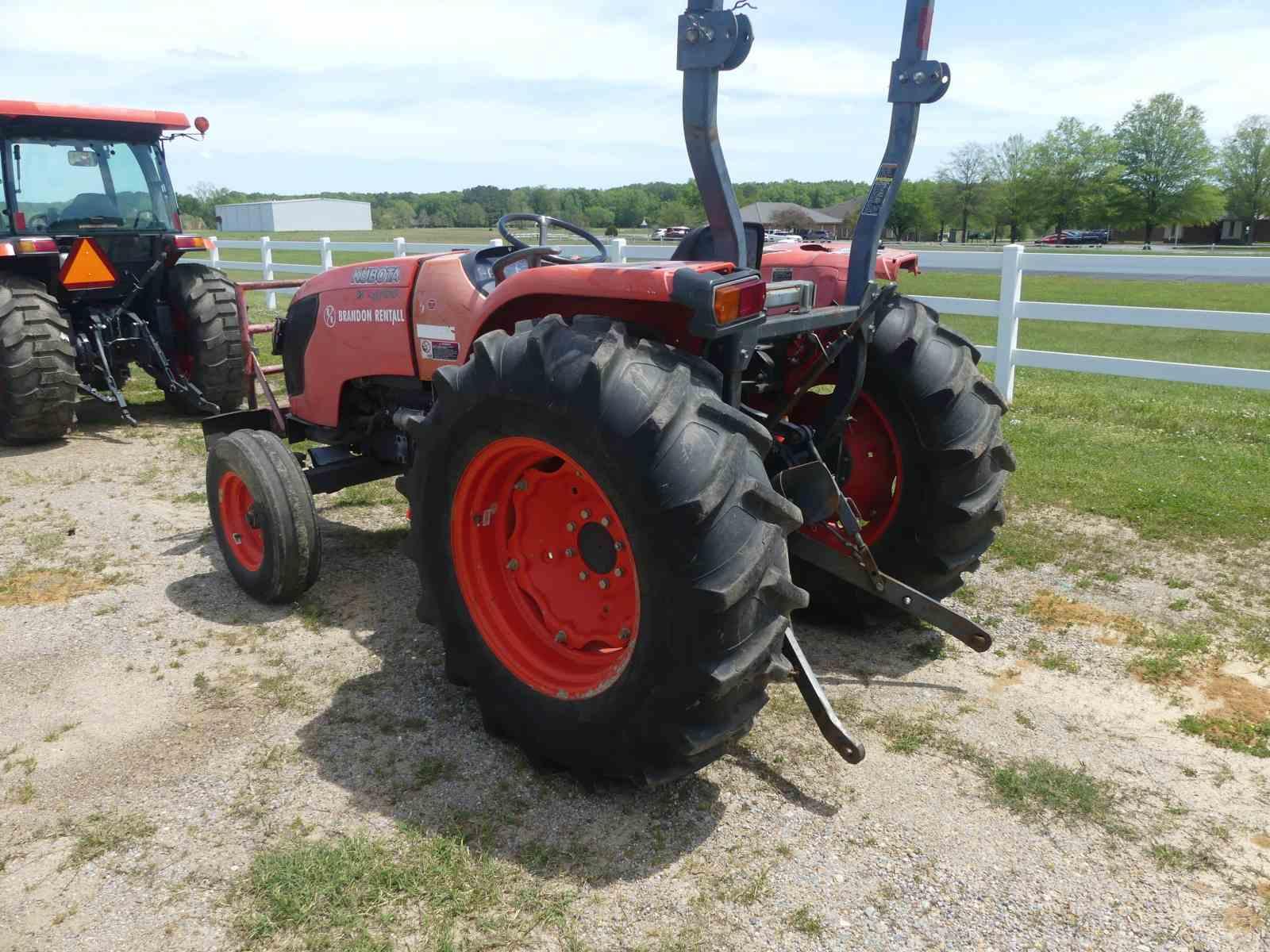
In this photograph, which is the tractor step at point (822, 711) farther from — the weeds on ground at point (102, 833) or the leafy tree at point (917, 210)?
the leafy tree at point (917, 210)

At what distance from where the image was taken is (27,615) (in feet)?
13.5

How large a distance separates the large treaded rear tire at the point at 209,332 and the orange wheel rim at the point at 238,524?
3.99 metres

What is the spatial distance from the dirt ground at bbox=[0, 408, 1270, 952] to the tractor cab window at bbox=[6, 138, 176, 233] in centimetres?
460

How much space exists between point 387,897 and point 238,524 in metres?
2.42

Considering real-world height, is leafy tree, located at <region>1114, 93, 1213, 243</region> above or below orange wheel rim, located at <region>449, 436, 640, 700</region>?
above

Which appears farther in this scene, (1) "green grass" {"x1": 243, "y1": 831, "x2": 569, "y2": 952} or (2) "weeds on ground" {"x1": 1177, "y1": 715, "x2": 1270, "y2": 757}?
(2) "weeds on ground" {"x1": 1177, "y1": 715, "x2": 1270, "y2": 757}

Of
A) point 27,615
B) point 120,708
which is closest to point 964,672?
point 120,708

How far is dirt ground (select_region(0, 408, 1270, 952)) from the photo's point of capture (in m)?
2.35

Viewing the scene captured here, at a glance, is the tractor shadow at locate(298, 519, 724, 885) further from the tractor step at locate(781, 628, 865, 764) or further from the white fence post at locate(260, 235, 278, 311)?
the white fence post at locate(260, 235, 278, 311)

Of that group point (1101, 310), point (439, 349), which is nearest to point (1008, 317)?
point (1101, 310)

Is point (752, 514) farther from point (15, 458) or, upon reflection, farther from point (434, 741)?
point (15, 458)

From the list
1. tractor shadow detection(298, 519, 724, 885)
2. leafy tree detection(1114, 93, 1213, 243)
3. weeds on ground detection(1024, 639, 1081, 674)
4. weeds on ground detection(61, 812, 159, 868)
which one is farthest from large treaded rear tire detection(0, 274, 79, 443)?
leafy tree detection(1114, 93, 1213, 243)

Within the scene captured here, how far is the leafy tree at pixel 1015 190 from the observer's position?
7025 centimetres

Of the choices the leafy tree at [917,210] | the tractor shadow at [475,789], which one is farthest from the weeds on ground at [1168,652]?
the leafy tree at [917,210]
